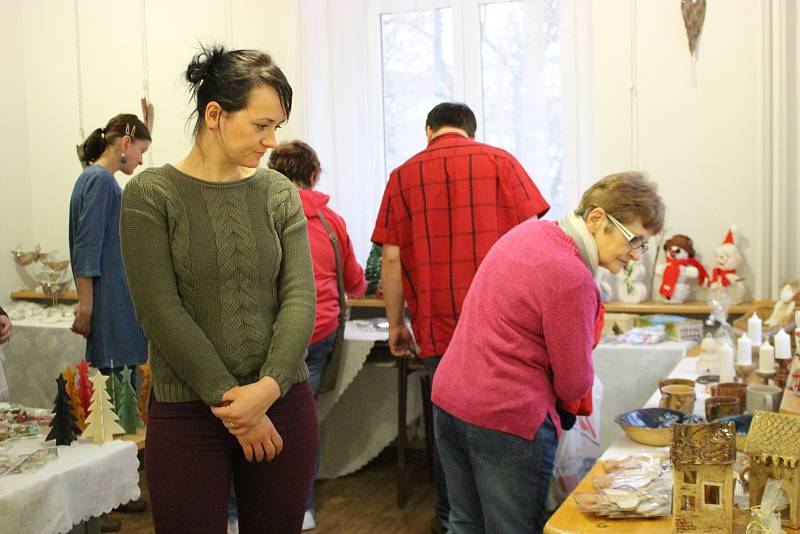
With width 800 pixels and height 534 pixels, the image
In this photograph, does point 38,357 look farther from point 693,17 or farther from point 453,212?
point 693,17

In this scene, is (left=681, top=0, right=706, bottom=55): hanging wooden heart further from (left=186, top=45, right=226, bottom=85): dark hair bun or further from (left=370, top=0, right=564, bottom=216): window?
(left=186, top=45, right=226, bottom=85): dark hair bun

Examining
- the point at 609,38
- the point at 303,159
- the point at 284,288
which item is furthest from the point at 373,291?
the point at 284,288

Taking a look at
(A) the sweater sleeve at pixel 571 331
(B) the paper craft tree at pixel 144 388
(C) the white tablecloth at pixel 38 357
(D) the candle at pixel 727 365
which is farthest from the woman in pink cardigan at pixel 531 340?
(C) the white tablecloth at pixel 38 357

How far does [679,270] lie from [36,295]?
3573mm

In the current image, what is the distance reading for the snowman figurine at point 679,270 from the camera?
4008mm

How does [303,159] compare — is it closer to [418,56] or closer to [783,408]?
[418,56]

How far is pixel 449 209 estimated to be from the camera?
3096 millimetres

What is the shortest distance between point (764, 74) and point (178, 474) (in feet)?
10.3

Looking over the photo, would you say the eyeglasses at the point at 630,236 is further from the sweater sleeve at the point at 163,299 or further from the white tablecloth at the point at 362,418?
the white tablecloth at the point at 362,418

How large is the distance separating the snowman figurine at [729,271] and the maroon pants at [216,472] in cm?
269

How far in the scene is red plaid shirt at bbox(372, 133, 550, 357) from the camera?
10.0 ft

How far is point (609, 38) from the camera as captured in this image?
13.7ft

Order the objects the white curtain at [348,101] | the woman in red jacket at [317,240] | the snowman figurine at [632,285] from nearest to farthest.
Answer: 1. the woman in red jacket at [317,240]
2. the snowman figurine at [632,285]
3. the white curtain at [348,101]

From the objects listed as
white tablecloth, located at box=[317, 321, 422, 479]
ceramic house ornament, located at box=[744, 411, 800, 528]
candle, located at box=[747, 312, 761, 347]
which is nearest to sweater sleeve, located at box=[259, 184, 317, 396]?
ceramic house ornament, located at box=[744, 411, 800, 528]
